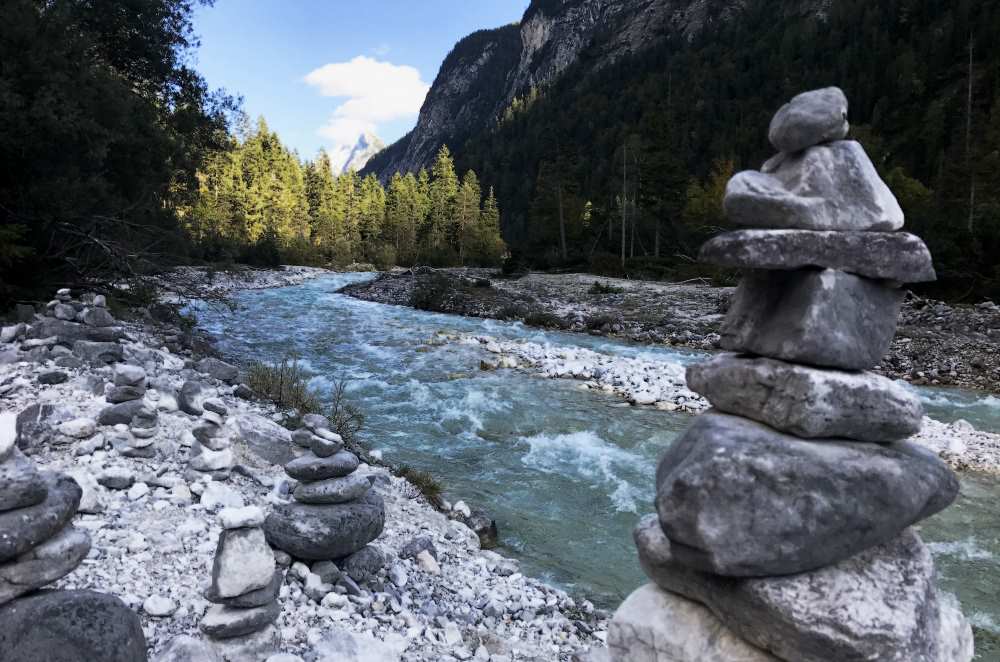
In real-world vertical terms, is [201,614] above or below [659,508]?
below

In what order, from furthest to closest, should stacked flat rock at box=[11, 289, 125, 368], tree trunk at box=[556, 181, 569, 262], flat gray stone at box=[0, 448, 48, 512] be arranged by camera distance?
tree trunk at box=[556, 181, 569, 262] → stacked flat rock at box=[11, 289, 125, 368] → flat gray stone at box=[0, 448, 48, 512]

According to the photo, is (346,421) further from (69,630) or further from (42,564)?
(69,630)

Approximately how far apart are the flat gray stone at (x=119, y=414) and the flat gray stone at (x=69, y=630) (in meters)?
3.47

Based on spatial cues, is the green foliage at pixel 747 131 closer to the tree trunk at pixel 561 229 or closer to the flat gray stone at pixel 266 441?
the tree trunk at pixel 561 229

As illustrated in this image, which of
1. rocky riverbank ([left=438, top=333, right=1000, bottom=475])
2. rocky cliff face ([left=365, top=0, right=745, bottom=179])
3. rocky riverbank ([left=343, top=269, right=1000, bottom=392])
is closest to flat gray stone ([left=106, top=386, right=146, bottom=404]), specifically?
rocky riverbank ([left=438, top=333, right=1000, bottom=475])

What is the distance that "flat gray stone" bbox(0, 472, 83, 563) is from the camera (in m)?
2.96

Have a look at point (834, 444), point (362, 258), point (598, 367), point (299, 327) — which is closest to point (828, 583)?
point (834, 444)

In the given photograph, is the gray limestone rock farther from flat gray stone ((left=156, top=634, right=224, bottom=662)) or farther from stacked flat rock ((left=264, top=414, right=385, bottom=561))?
flat gray stone ((left=156, top=634, right=224, bottom=662))

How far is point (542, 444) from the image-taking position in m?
10.6

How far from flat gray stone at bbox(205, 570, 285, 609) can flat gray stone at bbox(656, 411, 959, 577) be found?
2767 millimetres

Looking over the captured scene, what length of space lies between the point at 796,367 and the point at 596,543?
451 cm

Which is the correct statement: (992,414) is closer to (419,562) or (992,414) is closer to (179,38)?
(419,562)

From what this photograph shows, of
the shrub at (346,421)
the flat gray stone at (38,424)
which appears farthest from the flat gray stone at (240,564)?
the shrub at (346,421)

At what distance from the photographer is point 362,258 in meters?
66.7
